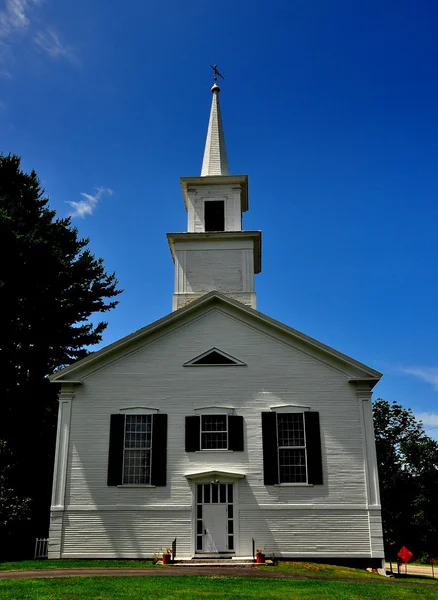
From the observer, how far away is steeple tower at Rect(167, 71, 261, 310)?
23078 mm

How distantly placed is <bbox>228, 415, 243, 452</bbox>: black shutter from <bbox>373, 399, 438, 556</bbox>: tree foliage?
34171 mm

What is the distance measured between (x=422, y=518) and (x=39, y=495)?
3279 centimetres

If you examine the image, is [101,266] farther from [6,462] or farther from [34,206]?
[6,462]

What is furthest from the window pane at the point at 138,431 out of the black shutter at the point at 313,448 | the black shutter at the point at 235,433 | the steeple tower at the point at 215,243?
the steeple tower at the point at 215,243

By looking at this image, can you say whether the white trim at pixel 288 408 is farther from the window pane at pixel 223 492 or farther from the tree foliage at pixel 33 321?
the tree foliage at pixel 33 321

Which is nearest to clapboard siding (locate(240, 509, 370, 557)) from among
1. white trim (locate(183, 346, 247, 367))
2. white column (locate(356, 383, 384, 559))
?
white column (locate(356, 383, 384, 559))

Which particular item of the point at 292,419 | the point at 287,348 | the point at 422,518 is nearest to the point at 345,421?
the point at 292,419

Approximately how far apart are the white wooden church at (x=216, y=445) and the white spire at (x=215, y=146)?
857cm

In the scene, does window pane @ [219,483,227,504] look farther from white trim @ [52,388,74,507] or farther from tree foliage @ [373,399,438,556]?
tree foliage @ [373,399,438,556]

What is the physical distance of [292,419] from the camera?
18.8 metres

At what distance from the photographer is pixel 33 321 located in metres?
31.0

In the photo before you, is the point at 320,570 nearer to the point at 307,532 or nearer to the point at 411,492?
the point at 307,532

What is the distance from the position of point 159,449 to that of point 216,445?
189cm

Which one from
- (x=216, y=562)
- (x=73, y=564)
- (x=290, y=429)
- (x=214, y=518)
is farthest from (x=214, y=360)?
(x=73, y=564)
